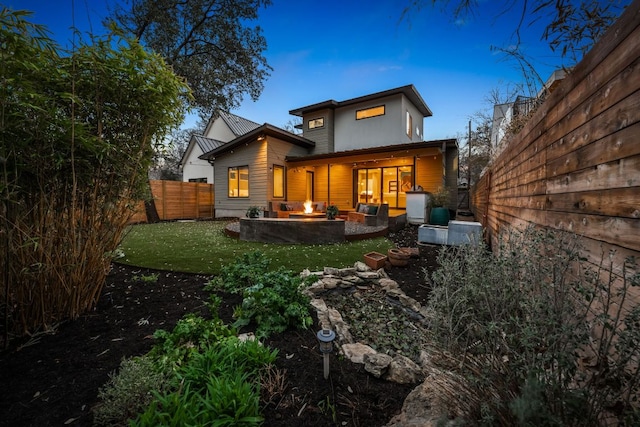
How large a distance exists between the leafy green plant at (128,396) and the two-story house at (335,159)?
10551 millimetres

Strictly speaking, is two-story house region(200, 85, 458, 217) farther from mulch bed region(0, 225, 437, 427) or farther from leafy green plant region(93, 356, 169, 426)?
leafy green plant region(93, 356, 169, 426)

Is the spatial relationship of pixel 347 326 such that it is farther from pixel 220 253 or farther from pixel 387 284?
pixel 220 253

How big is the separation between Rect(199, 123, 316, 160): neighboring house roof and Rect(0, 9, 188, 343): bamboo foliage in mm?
9641

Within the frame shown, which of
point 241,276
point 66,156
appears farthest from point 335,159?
point 66,156

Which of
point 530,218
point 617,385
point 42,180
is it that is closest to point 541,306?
point 617,385

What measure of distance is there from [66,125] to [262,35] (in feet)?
38.6

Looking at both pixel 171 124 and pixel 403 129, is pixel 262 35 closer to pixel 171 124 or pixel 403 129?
pixel 403 129

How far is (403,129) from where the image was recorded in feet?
40.0

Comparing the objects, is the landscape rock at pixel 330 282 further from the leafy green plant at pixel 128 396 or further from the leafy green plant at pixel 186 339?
the leafy green plant at pixel 128 396

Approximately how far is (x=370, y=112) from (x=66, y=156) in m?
12.6

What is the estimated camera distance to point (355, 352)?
2000 mm

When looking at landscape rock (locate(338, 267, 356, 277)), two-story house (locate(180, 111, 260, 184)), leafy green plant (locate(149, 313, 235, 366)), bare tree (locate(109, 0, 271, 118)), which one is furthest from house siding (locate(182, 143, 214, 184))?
leafy green plant (locate(149, 313, 235, 366))

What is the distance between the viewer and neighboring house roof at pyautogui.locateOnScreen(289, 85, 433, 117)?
1191 cm

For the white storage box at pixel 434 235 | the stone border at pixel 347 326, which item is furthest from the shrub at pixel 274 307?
the white storage box at pixel 434 235
